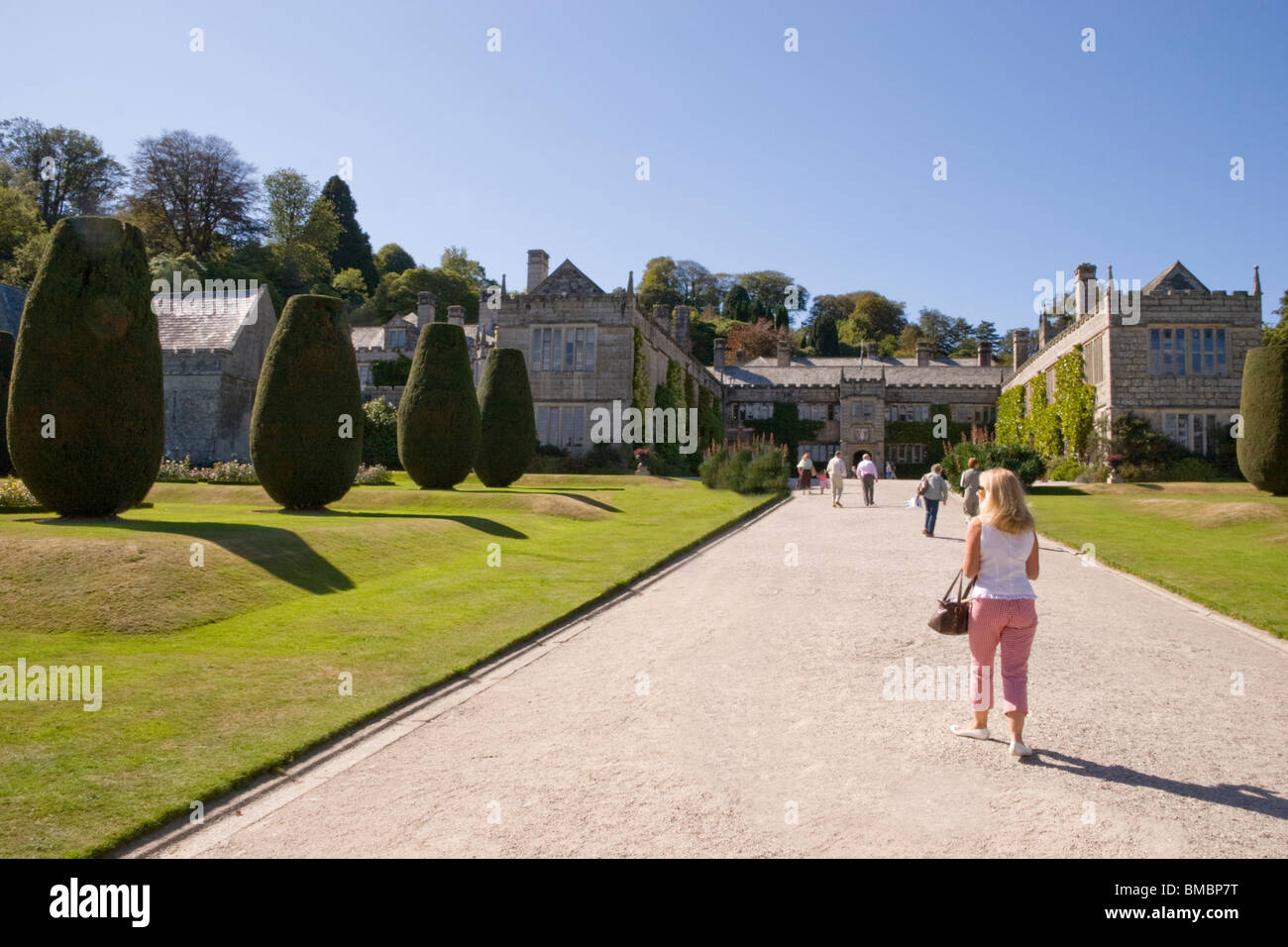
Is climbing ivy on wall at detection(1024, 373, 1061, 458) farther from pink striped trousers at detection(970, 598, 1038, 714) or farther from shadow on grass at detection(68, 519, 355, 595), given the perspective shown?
pink striped trousers at detection(970, 598, 1038, 714)

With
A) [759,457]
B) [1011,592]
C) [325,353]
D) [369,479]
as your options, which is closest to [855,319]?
[759,457]

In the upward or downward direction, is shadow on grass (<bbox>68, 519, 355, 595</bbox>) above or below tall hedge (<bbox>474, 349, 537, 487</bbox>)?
below

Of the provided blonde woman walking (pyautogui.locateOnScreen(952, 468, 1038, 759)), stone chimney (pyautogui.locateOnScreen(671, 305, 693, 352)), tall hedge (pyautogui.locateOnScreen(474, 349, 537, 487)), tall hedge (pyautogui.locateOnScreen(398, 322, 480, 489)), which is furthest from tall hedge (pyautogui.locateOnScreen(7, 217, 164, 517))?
stone chimney (pyautogui.locateOnScreen(671, 305, 693, 352))

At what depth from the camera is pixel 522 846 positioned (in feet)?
14.0

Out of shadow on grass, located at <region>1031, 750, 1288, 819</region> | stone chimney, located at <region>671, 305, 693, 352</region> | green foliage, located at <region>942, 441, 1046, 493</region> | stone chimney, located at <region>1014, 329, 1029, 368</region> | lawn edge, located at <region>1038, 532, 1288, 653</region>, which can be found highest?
stone chimney, located at <region>671, 305, 693, 352</region>

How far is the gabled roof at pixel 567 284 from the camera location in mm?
39562

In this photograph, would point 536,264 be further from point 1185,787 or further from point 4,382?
point 1185,787

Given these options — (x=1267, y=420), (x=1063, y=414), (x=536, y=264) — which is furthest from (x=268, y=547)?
(x=1063, y=414)

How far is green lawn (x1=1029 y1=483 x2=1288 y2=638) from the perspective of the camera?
1182 centimetres

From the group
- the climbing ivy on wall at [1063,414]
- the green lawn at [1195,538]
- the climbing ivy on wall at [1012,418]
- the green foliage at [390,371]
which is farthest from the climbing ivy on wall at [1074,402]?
the green foliage at [390,371]

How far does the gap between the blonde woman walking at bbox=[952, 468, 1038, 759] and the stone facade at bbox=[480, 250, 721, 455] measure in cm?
3267

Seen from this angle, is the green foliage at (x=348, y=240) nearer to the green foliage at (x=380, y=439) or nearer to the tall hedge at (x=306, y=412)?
the green foliage at (x=380, y=439)

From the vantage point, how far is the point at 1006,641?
19.5 ft
